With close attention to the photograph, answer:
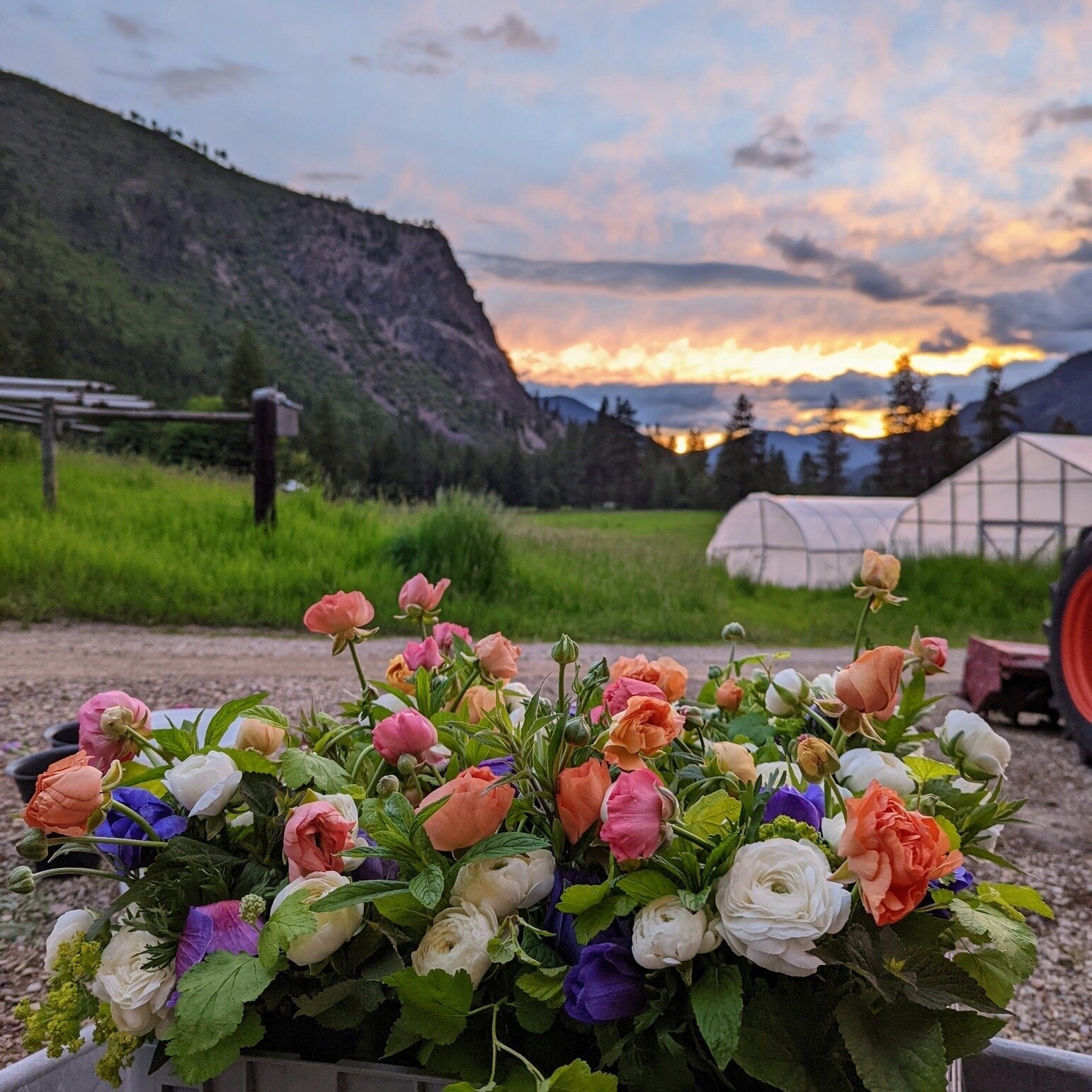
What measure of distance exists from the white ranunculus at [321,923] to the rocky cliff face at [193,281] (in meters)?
15.9

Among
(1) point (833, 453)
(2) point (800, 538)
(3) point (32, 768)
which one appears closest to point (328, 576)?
(3) point (32, 768)

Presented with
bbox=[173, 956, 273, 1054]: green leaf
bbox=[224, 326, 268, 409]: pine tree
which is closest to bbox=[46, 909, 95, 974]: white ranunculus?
bbox=[173, 956, 273, 1054]: green leaf

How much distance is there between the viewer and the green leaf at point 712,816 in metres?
0.53

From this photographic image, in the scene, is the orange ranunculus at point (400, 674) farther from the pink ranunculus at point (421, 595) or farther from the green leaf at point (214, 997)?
the green leaf at point (214, 997)

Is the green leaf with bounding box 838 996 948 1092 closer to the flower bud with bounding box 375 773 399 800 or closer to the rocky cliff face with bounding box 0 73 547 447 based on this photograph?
the flower bud with bounding box 375 773 399 800

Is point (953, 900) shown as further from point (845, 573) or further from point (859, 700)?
point (845, 573)

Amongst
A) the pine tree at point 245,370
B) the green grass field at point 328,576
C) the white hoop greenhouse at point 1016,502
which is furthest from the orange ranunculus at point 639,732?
the pine tree at point 245,370

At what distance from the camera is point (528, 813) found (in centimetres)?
61

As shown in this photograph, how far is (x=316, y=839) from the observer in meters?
0.55

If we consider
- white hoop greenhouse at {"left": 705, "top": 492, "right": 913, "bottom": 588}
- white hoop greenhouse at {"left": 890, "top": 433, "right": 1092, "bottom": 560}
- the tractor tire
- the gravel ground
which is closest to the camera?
the gravel ground

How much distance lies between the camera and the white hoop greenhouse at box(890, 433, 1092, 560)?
732cm

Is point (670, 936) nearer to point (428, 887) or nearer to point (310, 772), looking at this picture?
point (428, 887)

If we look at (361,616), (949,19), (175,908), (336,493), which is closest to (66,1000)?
(175,908)

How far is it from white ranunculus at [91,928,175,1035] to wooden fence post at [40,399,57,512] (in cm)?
633
